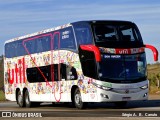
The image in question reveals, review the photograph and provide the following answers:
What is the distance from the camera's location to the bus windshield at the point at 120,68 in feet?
88.8

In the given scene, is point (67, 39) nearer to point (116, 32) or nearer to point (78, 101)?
point (116, 32)

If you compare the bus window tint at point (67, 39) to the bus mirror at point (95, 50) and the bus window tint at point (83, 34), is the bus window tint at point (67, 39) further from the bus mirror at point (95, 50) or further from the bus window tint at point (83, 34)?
the bus mirror at point (95, 50)

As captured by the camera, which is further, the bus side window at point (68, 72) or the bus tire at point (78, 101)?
the bus side window at point (68, 72)

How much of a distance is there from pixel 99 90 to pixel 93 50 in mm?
1757

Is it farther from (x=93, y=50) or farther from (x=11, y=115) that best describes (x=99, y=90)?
(x=11, y=115)

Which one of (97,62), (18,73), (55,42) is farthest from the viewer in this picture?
(18,73)

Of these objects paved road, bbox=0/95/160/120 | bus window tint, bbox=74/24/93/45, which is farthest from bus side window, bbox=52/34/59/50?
paved road, bbox=0/95/160/120

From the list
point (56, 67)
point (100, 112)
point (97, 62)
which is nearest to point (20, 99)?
point (56, 67)

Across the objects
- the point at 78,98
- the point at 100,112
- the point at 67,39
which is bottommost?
the point at 100,112

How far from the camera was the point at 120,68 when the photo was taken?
1073 inches

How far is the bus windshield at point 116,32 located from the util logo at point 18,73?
8533mm

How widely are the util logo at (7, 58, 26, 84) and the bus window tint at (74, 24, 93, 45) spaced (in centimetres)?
770

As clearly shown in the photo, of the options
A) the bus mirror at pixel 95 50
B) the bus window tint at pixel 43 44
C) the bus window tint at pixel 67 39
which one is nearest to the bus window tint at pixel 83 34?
the bus mirror at pixel 95 50

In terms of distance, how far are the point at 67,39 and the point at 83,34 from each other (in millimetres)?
1503
